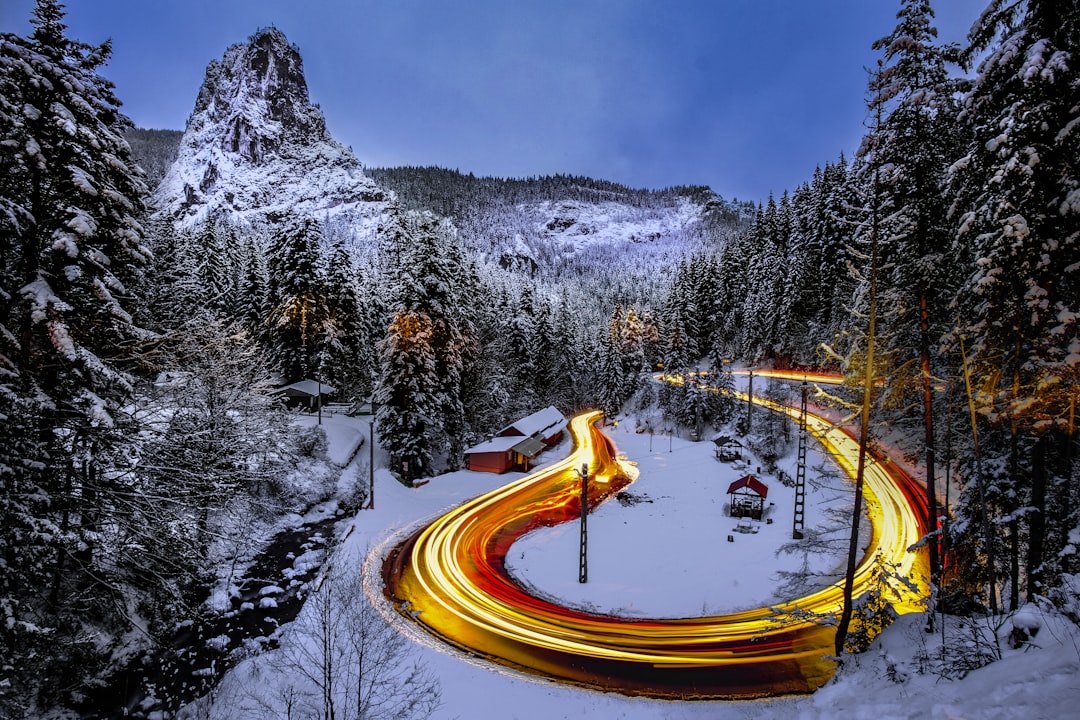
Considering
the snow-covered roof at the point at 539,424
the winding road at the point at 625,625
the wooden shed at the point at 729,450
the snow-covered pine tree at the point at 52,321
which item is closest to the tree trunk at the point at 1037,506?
the winding road at the point at 625,625

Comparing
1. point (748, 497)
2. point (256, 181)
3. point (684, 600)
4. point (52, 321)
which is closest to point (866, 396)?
point (684, 600)

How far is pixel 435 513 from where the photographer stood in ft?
107

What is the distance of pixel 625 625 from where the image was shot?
2002 cm

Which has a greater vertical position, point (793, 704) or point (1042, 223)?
point (1042, 223)

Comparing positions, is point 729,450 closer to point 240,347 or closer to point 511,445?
point 511,445

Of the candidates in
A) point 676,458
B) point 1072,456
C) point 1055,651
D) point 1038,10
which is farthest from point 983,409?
point 676,458

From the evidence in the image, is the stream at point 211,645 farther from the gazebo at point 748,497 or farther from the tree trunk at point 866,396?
the gazebo at point 748,497

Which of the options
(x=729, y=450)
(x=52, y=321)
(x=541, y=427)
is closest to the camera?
(x=52, y=321)

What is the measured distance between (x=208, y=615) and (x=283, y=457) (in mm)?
10217

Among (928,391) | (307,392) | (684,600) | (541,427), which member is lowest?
(684,600)

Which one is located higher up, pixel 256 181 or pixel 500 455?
pixel 256 181

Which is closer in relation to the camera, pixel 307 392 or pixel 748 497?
pixel 748 497

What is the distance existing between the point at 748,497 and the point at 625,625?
50.2 ft

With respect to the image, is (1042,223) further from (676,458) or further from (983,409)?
(676,458)
